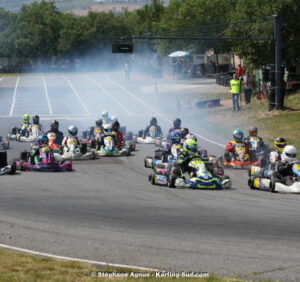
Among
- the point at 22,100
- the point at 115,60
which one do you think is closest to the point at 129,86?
the point at 22,100

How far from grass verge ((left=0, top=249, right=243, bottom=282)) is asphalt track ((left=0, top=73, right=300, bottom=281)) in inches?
21.4

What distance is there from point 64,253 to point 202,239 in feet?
8.31

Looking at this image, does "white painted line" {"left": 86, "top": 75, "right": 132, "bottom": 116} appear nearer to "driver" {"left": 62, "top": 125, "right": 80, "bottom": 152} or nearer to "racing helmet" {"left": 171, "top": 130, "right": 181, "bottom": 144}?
"driver" {"left": 62, "top": 125, "right": 80, "bottom": 152}

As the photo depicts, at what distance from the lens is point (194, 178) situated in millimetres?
17672

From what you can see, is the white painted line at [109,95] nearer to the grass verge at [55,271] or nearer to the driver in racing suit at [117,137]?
the driver in racing suit at [117,137]

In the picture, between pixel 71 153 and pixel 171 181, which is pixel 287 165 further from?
pixel 71 153

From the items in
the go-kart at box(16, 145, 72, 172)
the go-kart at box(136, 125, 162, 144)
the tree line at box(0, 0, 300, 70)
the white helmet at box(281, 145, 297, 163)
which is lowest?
the go-kart at box(136, 125, 162, 144)

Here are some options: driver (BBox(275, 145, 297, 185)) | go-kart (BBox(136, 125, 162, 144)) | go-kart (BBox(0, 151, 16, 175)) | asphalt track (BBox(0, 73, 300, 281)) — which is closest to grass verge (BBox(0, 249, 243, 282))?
asphalt track (BBox(0, 73, 300, 281))

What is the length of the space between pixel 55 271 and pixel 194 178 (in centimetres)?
858

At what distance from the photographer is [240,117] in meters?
39.1

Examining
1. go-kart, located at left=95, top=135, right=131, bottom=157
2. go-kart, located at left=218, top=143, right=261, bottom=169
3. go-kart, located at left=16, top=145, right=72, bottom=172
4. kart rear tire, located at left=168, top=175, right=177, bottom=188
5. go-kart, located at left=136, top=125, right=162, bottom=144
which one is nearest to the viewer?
kart rear tire, located at left=168, top=175, right=177, bottom=188

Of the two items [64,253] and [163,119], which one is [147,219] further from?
[163,119]

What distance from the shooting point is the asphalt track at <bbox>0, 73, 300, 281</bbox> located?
10.4 metres

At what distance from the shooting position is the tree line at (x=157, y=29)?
44.7 meters
